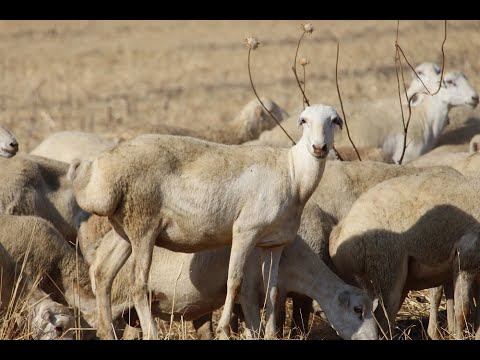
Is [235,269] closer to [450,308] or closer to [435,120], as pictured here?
[450,308]

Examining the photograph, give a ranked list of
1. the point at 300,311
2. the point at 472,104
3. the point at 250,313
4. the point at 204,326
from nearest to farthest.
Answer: the point at 250,313
the point at 300,311
the point at 204,326
the point at 472,104

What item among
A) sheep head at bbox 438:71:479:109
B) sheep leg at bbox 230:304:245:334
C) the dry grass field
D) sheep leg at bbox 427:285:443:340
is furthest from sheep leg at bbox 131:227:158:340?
sheep head at bbox 438:71:479:109

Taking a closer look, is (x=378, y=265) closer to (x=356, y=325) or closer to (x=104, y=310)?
(x=356, y=325)

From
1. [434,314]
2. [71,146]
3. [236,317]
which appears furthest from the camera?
[71,146]

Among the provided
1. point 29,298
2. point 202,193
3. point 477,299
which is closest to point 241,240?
point 202,193

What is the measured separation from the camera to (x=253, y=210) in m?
7.43

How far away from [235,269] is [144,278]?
24.6 inches

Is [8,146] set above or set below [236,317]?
above

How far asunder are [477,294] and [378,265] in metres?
0.94

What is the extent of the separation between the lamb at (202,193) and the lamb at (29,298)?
345mm

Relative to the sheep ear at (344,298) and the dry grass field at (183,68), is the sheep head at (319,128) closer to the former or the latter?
the sheep ear at (344,298)

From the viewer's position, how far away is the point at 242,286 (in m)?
8.01

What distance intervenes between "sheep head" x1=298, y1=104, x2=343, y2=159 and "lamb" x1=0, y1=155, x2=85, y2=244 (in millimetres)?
3231
